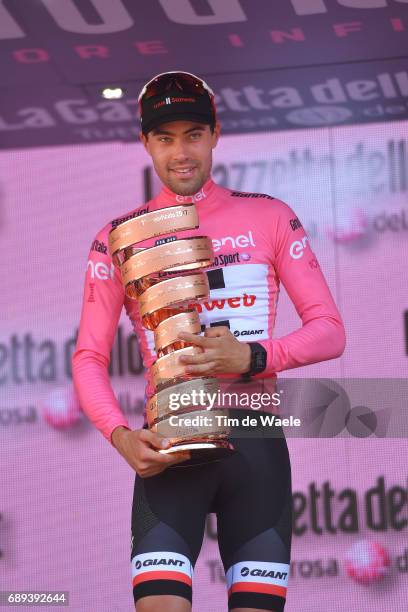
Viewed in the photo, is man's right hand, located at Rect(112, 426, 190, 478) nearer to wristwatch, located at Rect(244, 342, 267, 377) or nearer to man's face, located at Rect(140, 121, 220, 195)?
wristwatch, located at Rect(244, 342, 267, 377)

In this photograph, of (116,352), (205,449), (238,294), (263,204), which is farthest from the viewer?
(116,352)

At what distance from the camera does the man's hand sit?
2.29 metres

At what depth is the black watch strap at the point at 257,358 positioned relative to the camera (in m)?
2.39

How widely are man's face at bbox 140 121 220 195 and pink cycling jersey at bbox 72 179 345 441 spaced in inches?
3.2

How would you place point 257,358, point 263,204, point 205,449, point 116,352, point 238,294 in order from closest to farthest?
point 205,449 → point 257,358 → point 238,294 → point 263,204 → point 116,352

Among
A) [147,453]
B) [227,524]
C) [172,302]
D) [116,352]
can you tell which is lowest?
[227,524]

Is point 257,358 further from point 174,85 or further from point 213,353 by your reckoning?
point 174,85

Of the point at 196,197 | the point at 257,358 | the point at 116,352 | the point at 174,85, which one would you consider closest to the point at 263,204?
the point at 196,197

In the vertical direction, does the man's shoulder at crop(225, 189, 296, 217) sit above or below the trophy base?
above

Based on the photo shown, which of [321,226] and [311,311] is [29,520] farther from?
[311,311]

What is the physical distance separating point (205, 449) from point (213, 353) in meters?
0.20

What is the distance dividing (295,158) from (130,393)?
1.07 m

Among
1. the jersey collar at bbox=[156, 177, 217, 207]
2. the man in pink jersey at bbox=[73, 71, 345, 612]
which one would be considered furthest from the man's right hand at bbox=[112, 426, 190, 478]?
the jersey collar at bbox=[156, 177, 217, 207]

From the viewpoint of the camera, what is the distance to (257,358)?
240 cm
